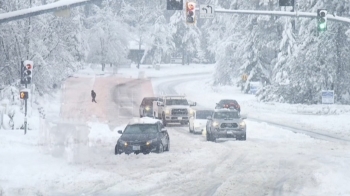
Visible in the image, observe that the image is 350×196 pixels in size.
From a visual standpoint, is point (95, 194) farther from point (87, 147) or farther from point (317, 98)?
point (317, 98)

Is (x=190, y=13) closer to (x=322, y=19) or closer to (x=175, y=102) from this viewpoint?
(x=322, y=19)

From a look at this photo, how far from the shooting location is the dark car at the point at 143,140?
22.1 meters

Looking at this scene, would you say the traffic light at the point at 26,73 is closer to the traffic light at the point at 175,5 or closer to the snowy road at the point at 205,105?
the traffic light at the point at 175,5

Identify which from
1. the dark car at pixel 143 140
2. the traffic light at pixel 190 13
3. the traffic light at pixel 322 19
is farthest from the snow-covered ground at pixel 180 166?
the traffic light at pixel 190 13

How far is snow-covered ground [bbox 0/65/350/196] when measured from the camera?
1501 cm

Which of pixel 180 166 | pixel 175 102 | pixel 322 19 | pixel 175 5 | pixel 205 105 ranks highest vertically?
pixel 175 5

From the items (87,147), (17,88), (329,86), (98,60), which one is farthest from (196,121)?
(98,60)

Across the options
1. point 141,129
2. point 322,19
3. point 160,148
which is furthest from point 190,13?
point 160,148

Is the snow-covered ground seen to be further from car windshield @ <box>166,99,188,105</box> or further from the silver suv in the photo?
car windshield @ <box>166,99,188,105</box>

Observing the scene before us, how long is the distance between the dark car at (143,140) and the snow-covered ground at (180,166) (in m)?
0.57

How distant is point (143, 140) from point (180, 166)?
3536mm

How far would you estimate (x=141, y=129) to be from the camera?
939 inches

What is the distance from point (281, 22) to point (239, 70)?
10624 millimetres

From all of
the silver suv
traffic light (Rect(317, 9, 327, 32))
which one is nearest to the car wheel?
the silver suv
